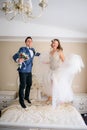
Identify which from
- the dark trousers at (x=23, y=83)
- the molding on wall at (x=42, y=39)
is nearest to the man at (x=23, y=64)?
the dark trousers at (x=23, y=83)

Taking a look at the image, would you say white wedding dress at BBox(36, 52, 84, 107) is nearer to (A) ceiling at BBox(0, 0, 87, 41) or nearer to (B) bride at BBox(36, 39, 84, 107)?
(B) bride at BBox(36, 39, 84, 107)

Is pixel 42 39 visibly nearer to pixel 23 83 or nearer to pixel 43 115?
pixel 23 83

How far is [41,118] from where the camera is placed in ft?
8.69

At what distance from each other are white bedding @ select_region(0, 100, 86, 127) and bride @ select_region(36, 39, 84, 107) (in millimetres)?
212

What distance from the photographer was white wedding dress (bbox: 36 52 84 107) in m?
3.16

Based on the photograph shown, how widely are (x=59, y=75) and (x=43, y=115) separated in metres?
0.77

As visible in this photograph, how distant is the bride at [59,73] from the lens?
3.16 m

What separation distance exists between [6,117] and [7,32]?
1.92 meters

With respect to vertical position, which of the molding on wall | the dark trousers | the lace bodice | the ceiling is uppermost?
the ceiling

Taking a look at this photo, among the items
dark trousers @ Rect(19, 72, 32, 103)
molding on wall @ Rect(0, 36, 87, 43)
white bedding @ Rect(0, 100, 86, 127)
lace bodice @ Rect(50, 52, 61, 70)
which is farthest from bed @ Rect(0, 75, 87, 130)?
molding on wall @ Rect(0, 36, 87, 43)

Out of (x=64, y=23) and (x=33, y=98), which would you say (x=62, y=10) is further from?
(x=33, y=98)

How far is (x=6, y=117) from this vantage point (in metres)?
2.71

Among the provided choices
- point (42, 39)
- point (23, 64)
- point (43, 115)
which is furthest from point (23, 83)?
point (42, 39)

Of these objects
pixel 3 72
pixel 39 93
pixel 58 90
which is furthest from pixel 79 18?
pixel 3 72
